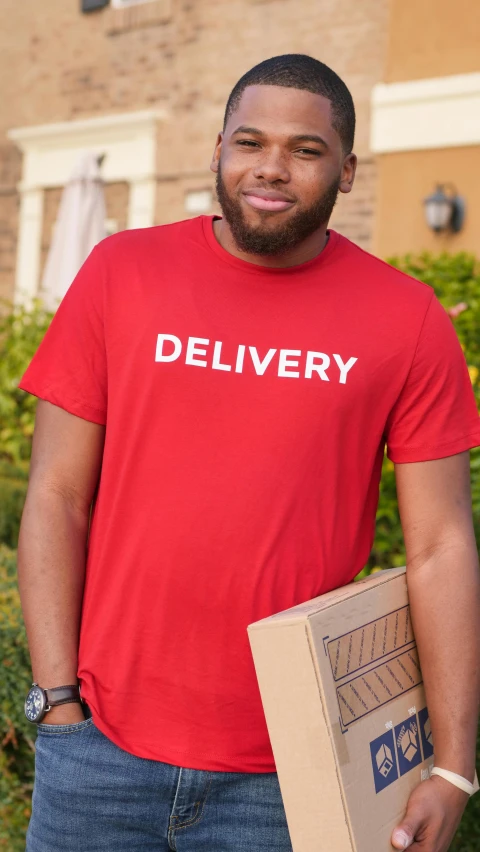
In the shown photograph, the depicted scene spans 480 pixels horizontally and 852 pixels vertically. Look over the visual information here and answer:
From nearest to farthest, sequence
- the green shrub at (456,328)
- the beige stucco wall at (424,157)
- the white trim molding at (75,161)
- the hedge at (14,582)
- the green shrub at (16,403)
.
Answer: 1. the hedge at (14,582)
2. the green shrub at (456,328)
3. the green shrub at (16,403)
4. the beige stucco wall at (424,157)
5. the white trim molding at (75,161)

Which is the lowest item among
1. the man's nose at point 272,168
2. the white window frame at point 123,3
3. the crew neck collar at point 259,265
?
the crew neck collar at point 259,265

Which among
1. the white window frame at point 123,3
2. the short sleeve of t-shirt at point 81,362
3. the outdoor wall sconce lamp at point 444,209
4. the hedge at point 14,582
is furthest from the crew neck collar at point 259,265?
the white window frame at point 123,3

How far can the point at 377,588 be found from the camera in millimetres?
1849

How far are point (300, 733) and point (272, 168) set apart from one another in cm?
94

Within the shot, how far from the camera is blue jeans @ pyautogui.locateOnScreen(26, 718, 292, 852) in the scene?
1857 millimetres

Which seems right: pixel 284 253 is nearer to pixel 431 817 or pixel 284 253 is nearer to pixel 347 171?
pixel 347 171

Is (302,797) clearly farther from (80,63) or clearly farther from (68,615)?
(80,63)

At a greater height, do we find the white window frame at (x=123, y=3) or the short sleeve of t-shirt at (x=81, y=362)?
the white window frame at (x=123, y=3)

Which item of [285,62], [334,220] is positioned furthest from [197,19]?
[285,62]

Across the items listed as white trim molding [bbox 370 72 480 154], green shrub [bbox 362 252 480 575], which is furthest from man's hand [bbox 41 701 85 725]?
white trim molding [bbox 370 72 480 154]

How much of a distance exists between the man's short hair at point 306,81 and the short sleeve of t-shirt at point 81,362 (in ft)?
1.46

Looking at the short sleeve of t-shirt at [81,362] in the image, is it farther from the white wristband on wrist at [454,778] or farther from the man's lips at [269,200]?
the white wristband on wrist at [454,778]

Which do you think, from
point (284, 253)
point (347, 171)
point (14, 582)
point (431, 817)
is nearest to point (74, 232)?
point (14, 582)

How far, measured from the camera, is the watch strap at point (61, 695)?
1.89 meters
